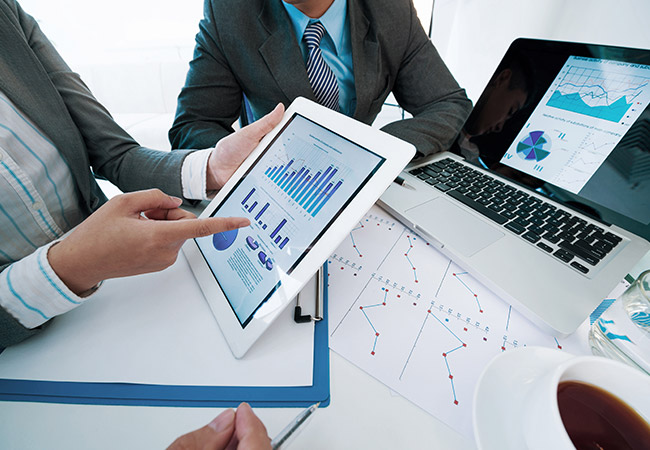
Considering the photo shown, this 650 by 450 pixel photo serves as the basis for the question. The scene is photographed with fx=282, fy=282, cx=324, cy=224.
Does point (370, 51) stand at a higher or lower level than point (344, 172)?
higher

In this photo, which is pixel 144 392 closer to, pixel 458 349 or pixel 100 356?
pixel 100 356

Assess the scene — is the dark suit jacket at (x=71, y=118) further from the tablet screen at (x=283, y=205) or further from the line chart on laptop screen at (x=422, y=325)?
the line chart on laptop screen at (x=422, y=325)

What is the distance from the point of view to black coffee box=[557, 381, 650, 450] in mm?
216

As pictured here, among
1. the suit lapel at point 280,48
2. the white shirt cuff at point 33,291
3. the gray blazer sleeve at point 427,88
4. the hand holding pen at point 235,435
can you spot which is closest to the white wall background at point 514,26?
the gray blazer sleeve at point 427,88

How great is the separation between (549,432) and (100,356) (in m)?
0.45

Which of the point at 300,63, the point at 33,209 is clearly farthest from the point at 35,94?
the point at 300,63

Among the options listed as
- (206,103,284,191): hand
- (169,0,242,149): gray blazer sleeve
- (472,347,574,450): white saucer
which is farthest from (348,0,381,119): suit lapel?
(472,347,574,450): white saucer

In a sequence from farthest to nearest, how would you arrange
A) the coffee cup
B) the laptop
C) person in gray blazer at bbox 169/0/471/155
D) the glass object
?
person in gray blazer at bbox 169/0/471/155 → the laptop → the glass object → the coffee cup

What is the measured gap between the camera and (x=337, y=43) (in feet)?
2.73

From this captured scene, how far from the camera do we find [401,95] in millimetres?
954

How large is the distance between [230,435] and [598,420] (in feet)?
1.00

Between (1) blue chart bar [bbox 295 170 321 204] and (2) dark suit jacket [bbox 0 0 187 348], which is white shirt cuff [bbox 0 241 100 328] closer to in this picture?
(2) dark suit jacket [bbox 0 0 187 348]

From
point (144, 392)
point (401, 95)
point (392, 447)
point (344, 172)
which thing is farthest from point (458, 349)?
point (401, 95)

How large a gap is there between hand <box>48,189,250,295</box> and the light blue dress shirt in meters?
0.69
